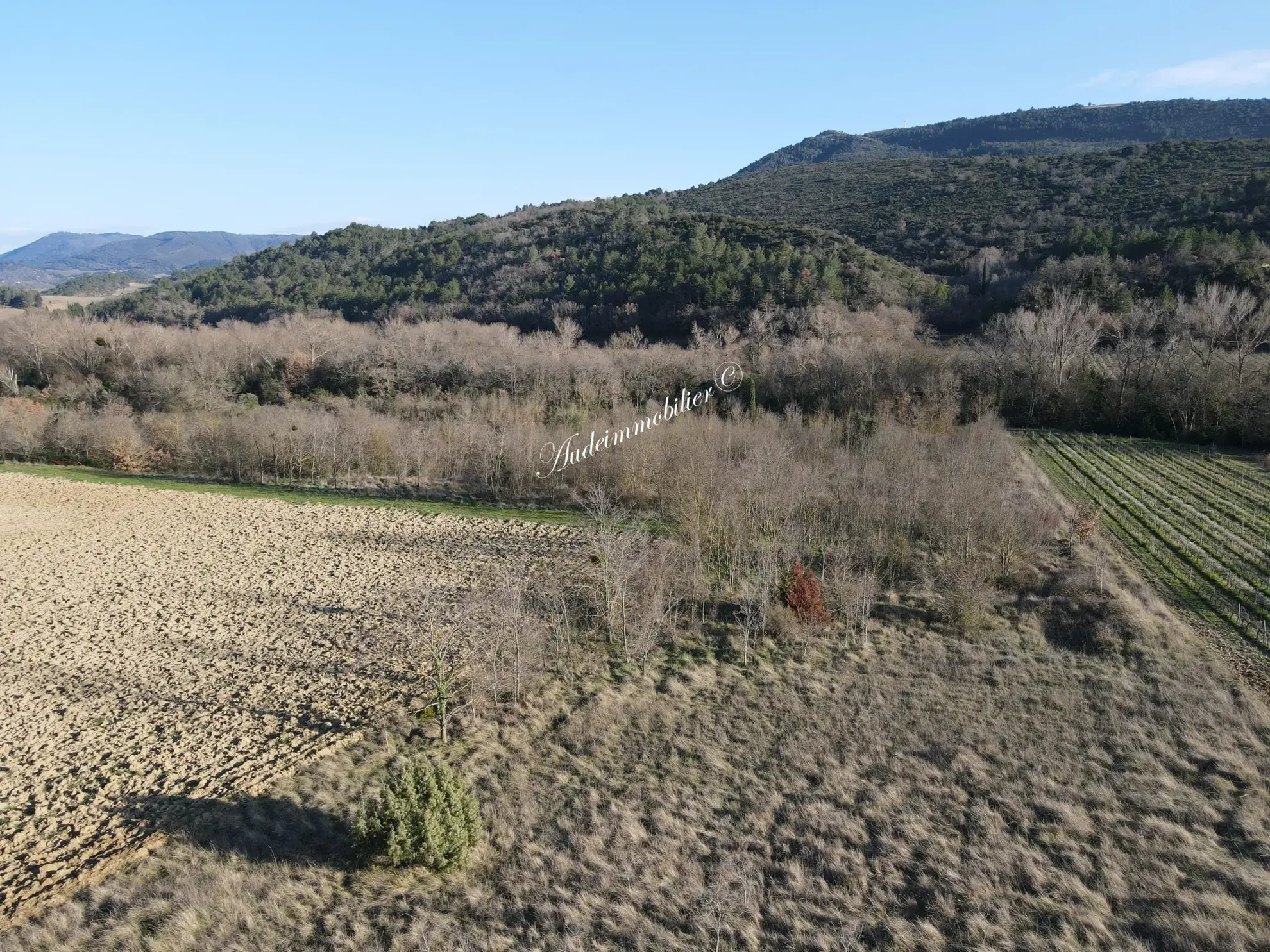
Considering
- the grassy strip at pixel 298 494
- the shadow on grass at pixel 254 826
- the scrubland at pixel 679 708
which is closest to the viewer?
the scrubland at pixel 679 708

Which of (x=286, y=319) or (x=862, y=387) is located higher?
(x=286, y=319)

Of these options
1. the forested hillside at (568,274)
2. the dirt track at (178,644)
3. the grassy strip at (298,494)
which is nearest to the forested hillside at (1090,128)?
the forested hillside at (568,274)

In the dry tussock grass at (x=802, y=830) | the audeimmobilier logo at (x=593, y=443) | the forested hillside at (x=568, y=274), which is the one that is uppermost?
the forested hillside at (x=568, y=274)

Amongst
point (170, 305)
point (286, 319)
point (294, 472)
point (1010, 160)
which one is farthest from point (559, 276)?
point (1010, 160)

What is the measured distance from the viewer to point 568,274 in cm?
6631

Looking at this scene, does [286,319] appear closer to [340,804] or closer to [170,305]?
[170,305]

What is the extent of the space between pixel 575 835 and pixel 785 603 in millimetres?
10555

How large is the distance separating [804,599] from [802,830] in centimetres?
882

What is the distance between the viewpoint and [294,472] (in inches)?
1629

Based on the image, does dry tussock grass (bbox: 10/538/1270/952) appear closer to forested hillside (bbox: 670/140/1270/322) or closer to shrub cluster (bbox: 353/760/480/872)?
shrub cluster (bbox: 353/760/480/872)

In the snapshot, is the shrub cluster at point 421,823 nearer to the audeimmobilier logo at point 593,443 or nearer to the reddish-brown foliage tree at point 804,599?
the reddish-brown foliage tree at point 804,599

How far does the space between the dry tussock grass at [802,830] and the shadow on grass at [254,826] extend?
4 cm

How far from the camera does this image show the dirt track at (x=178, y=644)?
13734 millimetres

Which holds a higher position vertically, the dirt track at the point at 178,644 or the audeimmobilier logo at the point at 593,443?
the audeimmobilier logo at the point at 593,443
